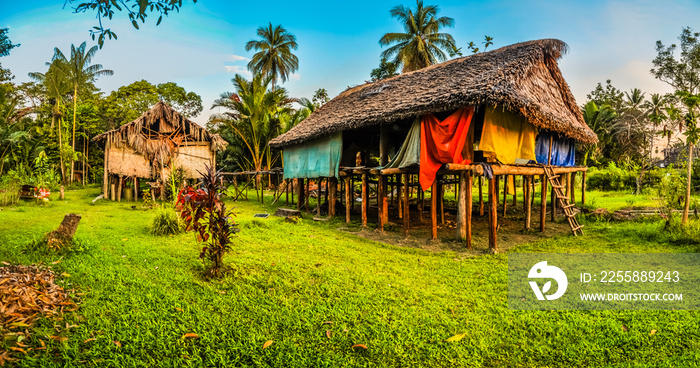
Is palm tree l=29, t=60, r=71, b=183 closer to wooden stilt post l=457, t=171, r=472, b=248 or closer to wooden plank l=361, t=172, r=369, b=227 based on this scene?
wooden plank l=361, t=172, r=369, b=227

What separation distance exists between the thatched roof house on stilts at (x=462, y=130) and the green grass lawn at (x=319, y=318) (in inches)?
98.3

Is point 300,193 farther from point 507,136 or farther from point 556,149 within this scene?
point 556,149

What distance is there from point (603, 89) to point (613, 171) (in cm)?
2493

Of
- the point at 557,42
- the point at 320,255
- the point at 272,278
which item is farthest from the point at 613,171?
the point at 272,278

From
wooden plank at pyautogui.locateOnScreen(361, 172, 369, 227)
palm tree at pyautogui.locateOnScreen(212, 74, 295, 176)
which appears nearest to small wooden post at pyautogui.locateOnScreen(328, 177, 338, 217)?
wooden plank at pyautogui.locateOnScreen(361, 172, 369, 227)

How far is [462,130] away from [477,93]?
0.89m

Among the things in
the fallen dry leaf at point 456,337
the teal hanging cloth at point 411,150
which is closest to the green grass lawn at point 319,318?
the fallen dry leaf at point 456,337

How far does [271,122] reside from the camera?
872 inches

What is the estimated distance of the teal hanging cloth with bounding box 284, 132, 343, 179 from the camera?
38.2ft

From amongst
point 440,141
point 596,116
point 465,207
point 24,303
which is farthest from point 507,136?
point 596,116

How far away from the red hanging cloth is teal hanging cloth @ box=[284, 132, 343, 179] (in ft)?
11.7

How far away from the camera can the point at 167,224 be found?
795cm

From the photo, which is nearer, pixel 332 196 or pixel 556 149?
pixel 556 149

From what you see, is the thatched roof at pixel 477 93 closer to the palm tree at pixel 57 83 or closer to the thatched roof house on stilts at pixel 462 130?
the thatched roof house on stilts at pixel 462 130
